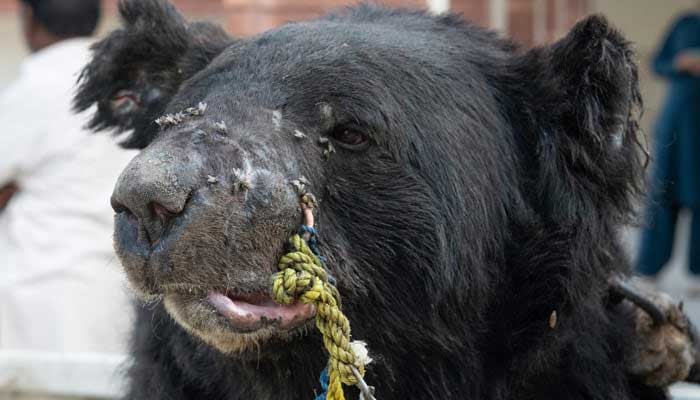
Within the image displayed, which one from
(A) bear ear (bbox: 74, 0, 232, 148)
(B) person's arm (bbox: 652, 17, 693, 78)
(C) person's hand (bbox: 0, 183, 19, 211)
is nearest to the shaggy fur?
(A) bear ear (bbox: 74, 0, 232, 148)

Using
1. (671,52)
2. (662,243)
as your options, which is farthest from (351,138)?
(671,52)

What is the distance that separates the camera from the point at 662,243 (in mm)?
9930

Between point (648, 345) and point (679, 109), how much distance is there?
22.6ft

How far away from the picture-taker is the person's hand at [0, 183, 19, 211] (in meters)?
5.63

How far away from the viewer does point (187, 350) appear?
3168 millimetres

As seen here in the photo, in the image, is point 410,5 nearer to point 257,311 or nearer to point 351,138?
point 351,138

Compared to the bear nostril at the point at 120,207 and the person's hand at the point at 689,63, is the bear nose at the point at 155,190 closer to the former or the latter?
the bear nostril at the point at 120,207

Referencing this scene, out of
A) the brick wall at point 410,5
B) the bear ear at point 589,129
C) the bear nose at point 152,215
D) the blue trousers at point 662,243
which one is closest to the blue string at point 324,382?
the bear nose at point 152,215

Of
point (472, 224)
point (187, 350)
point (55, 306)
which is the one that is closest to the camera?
point (472, 224)

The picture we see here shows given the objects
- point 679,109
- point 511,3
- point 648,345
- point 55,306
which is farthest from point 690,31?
point 648,345

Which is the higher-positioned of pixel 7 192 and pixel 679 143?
pixel 7 192

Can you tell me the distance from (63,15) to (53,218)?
3.77 ft

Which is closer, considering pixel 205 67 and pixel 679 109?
pixel 205 67

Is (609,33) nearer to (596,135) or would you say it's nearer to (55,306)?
(596,135)
